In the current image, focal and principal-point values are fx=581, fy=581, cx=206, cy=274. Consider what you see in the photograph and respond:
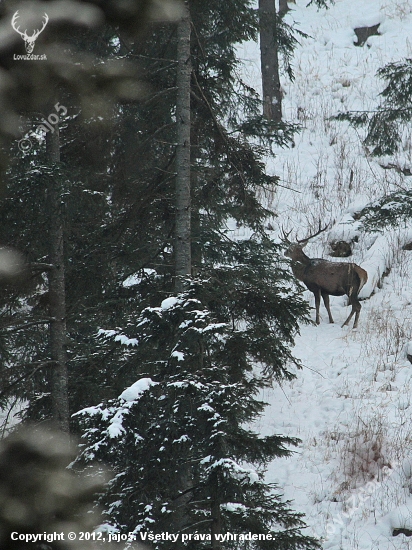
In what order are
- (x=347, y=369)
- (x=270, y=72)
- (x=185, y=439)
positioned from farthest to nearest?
(x=270, y=72) < (x=347, y=369) < (x=185, y=439)

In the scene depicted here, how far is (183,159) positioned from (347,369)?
19.2 ft

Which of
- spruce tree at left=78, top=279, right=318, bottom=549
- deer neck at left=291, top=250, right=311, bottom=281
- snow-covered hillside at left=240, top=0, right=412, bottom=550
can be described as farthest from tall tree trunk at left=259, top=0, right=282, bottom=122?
spruce tree at left=78, top=279, right=318, bottom=549

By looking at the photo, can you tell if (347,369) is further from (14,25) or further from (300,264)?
(14,25)

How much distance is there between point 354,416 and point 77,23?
905 centimetres

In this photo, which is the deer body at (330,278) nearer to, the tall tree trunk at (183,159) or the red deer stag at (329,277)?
the red deer stag at (329,277)

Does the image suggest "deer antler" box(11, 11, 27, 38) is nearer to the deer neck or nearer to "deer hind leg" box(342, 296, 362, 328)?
"deer hind leg" box(342, 296, 362, 328)

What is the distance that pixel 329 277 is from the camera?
40.3ft

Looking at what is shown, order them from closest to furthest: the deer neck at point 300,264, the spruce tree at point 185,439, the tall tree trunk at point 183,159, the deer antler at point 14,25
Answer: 1. the deer antler at point 14,25
2. the spruce tree at point 185,439
3. the tall tree trunk at point 183,159
4. the deer neck at point 300,264

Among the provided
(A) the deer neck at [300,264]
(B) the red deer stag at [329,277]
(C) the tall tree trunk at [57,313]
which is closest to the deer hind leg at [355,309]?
(B) the red deer stag at [329,277]

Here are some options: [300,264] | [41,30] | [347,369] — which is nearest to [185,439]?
[41,30]

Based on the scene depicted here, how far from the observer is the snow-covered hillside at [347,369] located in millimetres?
7613

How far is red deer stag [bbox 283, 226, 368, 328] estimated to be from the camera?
39.2 ft

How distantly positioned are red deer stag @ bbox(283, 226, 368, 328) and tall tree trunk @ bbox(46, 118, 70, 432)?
231 inches

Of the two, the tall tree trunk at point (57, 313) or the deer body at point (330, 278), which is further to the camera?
the deer body at point (330, 278)
